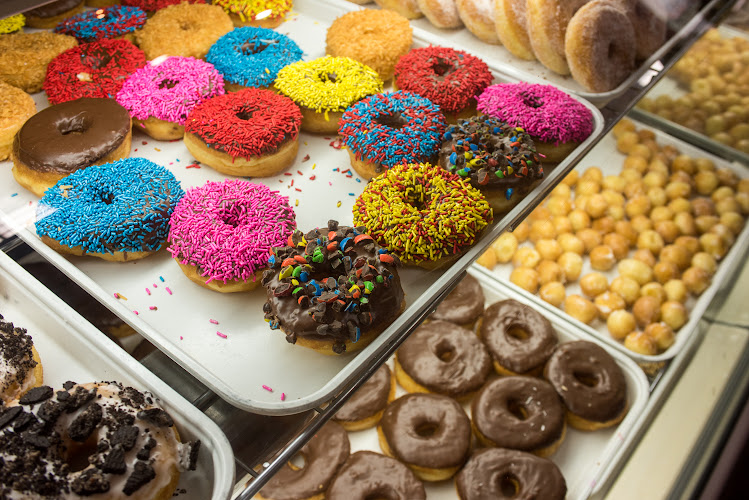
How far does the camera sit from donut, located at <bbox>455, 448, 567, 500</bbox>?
7.64ft

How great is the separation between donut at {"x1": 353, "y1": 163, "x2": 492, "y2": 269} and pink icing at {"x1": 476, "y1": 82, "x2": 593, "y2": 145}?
57 centimetres

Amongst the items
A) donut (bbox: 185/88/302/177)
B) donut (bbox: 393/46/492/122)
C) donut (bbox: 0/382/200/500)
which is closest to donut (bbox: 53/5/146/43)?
donut (bbox: 185/88/302/177)

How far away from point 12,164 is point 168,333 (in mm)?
1185

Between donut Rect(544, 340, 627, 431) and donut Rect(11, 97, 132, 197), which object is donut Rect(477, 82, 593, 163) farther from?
donut Rect(11, 97, 132, 197)

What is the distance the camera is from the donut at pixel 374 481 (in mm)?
2311

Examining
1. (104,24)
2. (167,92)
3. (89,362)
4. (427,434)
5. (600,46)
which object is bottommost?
(427,434)

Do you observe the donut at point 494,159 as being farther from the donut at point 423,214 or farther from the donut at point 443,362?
the donut at point 443,362

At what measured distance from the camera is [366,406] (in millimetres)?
2566

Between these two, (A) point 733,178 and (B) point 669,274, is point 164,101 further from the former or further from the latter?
(A) point 733,178

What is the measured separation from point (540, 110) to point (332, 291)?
1511 millimetres

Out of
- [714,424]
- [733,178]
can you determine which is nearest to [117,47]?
[714,424]

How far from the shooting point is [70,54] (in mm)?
2697

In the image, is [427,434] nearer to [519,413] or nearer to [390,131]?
[519,413]

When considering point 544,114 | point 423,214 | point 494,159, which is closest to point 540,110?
point 544,114
